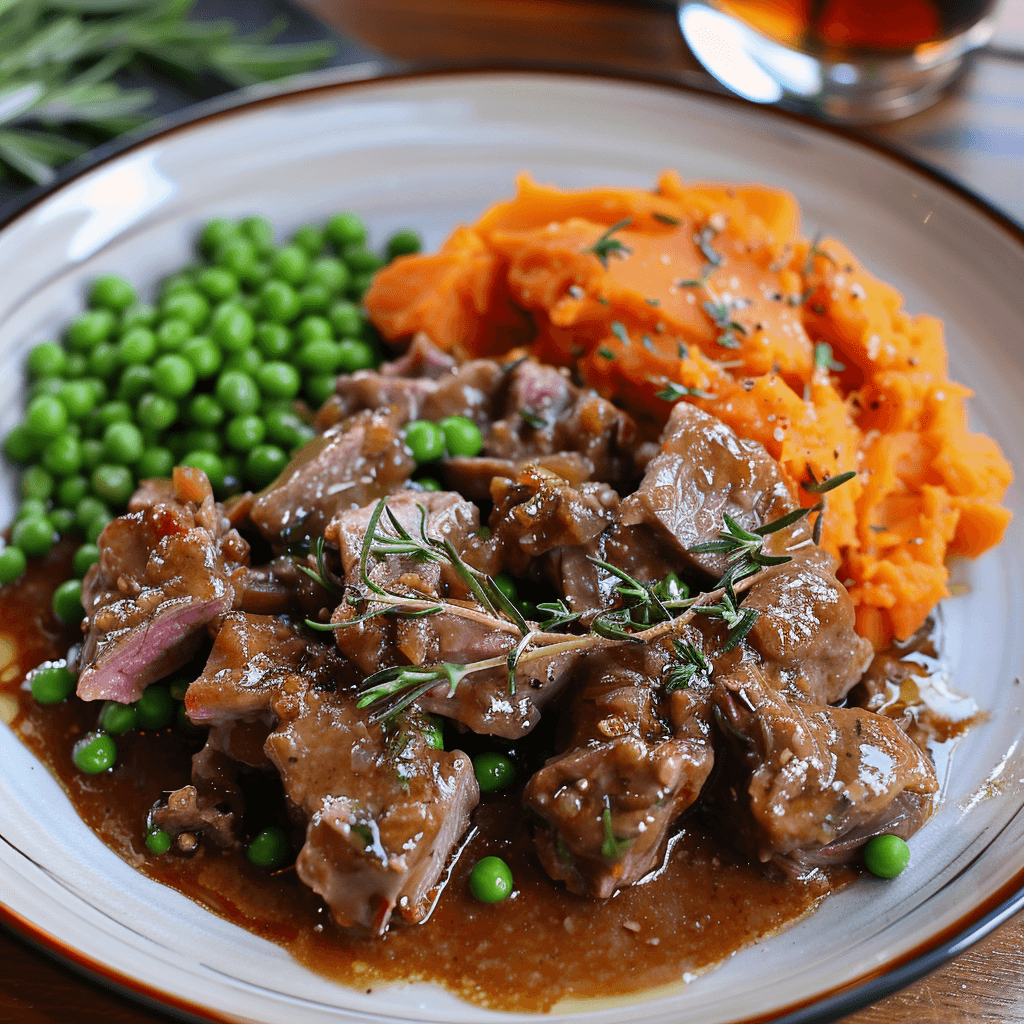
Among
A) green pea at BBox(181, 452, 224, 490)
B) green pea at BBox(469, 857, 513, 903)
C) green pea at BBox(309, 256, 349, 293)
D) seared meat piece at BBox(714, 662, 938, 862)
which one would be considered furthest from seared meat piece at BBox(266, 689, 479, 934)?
green pea at BBox(309, 256, 349, 293)

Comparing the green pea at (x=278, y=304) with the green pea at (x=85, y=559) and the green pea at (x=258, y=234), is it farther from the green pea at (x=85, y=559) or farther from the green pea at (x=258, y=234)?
the green pea at (x=85, y=559)

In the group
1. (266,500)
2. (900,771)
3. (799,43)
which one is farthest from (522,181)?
(900,771)

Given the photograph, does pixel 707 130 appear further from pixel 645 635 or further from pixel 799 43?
pixel 645 635

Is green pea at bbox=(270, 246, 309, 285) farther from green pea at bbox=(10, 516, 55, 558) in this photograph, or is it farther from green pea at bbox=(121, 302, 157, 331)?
green pea at bbox=(10, 516, 55, 558)

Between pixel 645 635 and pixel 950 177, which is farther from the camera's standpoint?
pixel 950 177

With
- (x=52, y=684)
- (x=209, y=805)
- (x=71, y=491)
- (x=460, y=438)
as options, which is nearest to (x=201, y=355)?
(x=71, y=491)

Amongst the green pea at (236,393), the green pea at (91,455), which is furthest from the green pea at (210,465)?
the green pea at (91,455)
